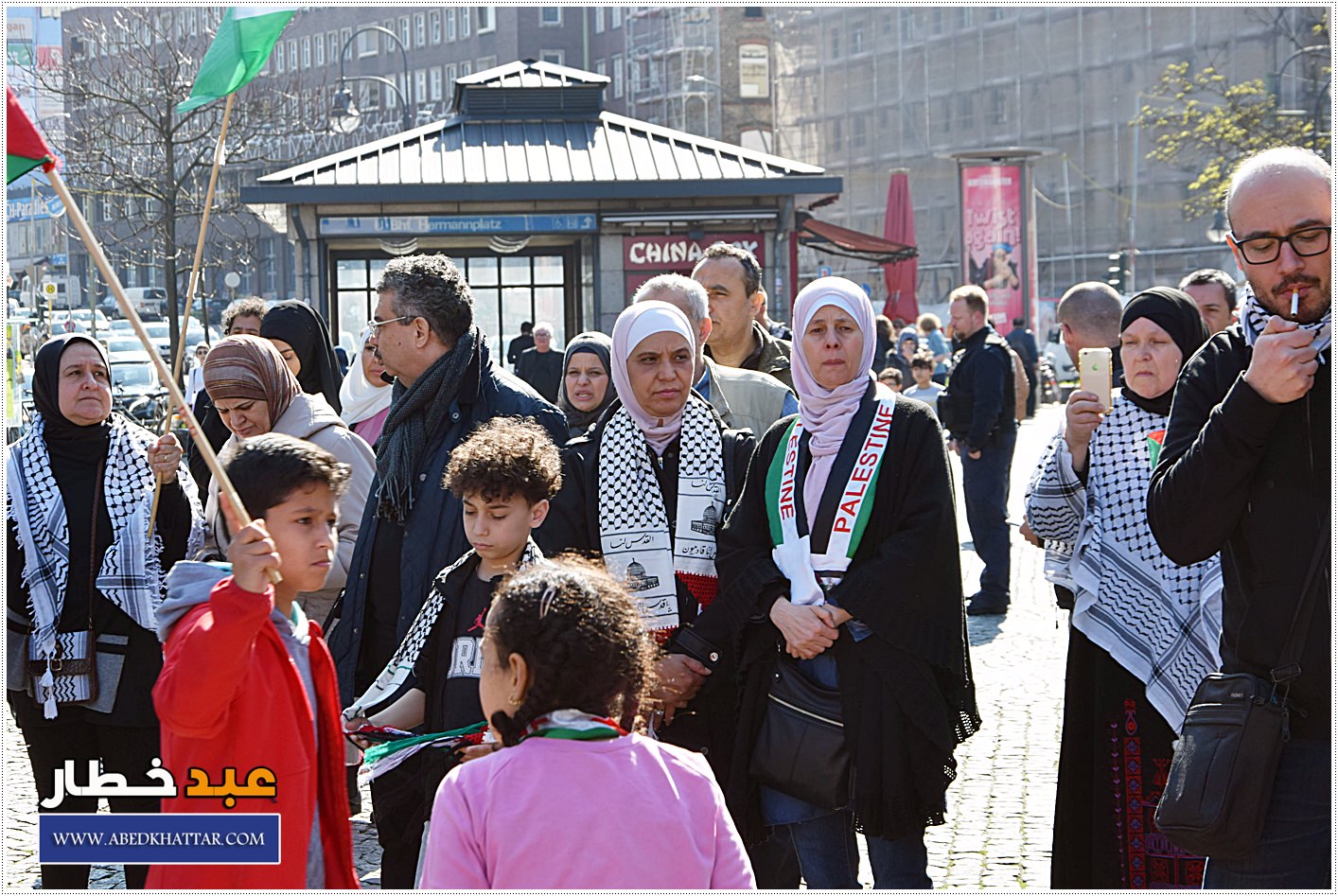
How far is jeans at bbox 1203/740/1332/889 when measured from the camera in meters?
3.13

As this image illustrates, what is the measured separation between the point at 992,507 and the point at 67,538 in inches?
262

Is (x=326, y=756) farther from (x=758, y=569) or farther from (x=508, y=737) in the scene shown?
(x=758, y=569)

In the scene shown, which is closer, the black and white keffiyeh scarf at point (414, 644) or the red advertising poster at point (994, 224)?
the black and white keffiyeh scarf at point (414, 644)

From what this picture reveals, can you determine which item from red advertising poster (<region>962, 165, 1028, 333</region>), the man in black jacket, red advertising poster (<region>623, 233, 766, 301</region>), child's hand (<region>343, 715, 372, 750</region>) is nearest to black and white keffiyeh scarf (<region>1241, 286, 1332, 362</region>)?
child's hand (<region>343, 715, 372, 750</region>)

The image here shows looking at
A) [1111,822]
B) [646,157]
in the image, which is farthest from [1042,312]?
[1111,822]

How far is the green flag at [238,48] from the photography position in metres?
3.72

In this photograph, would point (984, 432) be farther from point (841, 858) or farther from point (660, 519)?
point (841, 858)

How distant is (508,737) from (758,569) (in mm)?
1566

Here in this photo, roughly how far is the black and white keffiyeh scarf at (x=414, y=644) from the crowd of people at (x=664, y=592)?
0.4 inches

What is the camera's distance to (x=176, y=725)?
3.04 m

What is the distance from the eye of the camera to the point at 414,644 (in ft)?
13.0

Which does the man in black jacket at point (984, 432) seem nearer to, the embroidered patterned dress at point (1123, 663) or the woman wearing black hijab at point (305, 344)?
the woman wearing black hijab at point (305, 344)

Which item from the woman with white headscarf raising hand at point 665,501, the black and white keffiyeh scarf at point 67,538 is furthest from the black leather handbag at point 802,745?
the black and white keffiyeh scarf at point 67,538

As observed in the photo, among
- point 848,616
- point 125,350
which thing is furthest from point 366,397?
point 125,350
